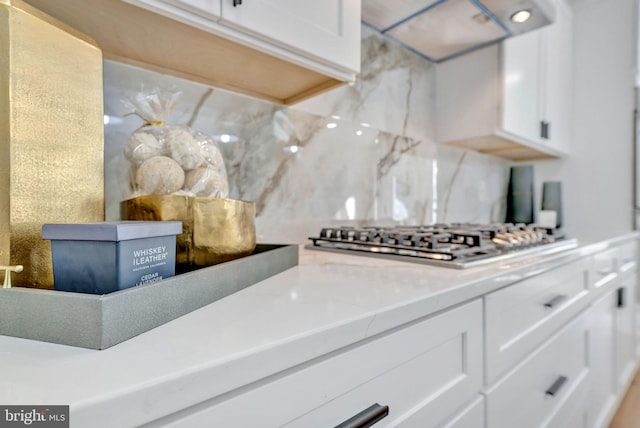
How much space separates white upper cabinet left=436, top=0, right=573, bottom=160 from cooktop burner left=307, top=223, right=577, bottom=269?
661mm

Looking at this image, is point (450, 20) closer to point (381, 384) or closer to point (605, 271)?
point (605, 271)

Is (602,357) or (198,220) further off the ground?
(198,220)

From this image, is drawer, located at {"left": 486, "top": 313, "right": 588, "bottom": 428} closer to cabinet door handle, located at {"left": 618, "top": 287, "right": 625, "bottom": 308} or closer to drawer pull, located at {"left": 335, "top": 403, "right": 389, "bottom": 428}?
drawer pull, located at {"left": 335, "top": 403, "right": 389, "bottom": 428}

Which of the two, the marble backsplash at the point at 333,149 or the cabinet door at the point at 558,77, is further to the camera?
the cabinet door at the point at 558,77

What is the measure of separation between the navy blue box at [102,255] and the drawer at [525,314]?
576 millimetres

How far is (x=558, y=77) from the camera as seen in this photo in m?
2.10

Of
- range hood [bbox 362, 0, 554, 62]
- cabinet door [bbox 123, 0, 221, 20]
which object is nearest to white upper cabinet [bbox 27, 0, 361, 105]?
cabinet door [bbox 123, 0, 221, 20]

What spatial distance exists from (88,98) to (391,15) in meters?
1.14

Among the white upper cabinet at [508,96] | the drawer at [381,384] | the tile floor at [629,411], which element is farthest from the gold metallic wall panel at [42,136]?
the tile floor at [629,411]

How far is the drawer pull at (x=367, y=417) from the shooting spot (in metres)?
0.41

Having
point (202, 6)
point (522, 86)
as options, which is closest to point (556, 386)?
point (202, 6)

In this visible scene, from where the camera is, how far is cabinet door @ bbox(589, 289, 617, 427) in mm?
1258

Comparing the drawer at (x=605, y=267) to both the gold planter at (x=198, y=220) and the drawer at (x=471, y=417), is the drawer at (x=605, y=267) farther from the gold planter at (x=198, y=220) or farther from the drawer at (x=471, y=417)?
the gold planter at (x=198, y=220)

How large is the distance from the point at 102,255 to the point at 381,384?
1.21 feet
